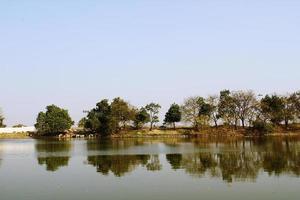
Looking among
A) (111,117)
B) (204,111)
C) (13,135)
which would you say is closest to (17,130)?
(13,135)

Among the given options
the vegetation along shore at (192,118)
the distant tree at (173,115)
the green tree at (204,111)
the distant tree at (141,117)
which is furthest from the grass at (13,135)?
the green tree at (204,111)

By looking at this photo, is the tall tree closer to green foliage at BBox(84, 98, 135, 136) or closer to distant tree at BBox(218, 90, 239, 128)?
distant tree at BBox(218, 90, 239, 128)

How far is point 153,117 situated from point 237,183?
3762 inches

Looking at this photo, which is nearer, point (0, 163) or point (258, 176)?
point (258, 176)

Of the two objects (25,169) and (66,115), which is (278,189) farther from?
(66,115)

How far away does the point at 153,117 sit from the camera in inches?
4906

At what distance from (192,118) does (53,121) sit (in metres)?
38.4

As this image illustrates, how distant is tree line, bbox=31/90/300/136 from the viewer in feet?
364

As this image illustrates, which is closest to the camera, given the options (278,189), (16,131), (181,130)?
(278,189)

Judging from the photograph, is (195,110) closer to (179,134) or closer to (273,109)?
(179,134)

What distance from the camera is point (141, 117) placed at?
122 m

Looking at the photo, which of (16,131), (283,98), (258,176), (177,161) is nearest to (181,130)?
(283,98)

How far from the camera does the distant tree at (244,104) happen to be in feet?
363

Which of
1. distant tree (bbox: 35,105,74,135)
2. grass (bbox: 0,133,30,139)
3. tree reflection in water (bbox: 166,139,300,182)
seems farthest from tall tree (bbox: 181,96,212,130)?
tree reflection in water (bbox: 166,139,300,182)
